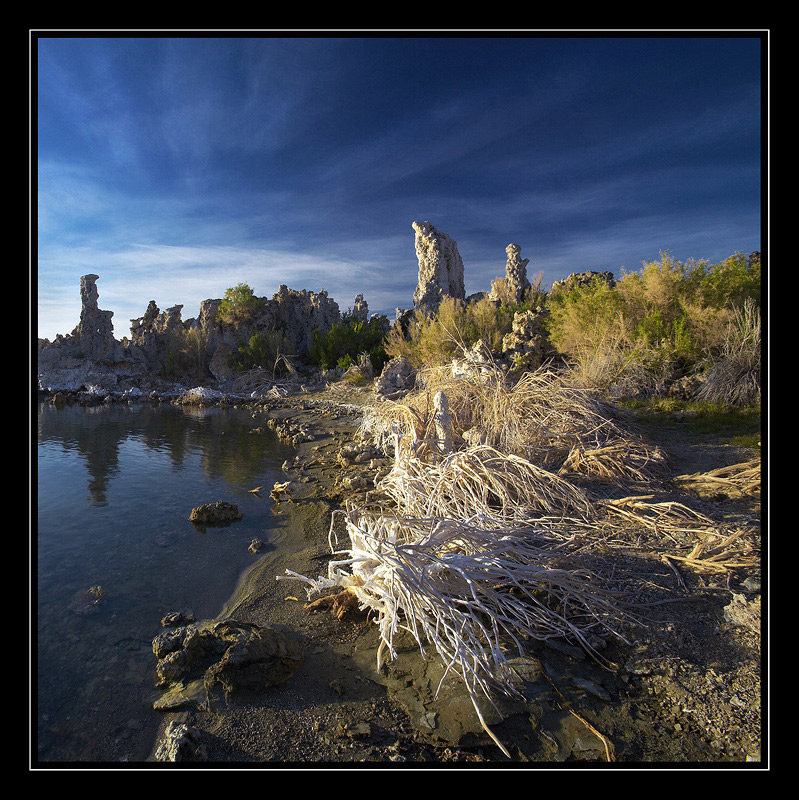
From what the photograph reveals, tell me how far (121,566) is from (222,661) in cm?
283

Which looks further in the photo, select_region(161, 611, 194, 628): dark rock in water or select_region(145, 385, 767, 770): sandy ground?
select_region(161, 611, 194, 628): dark rock in water

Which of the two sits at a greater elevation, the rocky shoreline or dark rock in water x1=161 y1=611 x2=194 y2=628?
the rocky shoreline

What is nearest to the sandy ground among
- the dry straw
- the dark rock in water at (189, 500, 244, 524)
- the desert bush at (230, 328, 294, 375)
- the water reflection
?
the dry straw

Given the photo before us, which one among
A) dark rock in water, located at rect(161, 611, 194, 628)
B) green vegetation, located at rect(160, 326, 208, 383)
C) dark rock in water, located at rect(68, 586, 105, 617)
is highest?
green vegetation, located at rect(160, 326, 208, 383)

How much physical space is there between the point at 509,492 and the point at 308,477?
13.6ft

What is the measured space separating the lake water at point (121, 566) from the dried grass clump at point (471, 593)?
4.65 ft

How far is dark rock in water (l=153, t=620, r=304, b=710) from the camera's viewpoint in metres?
2.33

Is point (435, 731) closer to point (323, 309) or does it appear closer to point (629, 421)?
point (629, 421)

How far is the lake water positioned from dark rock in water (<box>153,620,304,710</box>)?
13cm

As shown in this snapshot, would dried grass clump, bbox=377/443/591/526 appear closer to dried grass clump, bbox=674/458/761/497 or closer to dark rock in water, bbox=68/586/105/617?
dried grass clump, bbox=674/458/761/497

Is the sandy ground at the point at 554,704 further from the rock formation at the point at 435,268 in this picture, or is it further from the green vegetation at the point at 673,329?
the rock formation at the point at 435,268

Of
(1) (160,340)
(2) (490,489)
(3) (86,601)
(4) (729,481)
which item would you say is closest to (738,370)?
(4) (729,481)

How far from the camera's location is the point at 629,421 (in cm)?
659
